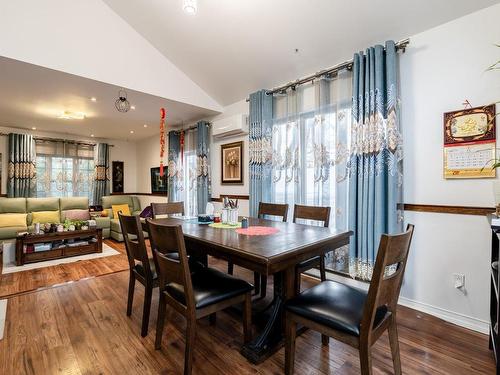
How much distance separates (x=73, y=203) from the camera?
5.42 m

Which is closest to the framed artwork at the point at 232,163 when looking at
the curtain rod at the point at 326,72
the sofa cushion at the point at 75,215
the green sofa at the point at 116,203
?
the curtain rod at the point at 326,72

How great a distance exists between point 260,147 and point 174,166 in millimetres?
2498

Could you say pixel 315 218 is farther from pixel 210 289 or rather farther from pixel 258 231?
pixel 210 289

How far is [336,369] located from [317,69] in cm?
283

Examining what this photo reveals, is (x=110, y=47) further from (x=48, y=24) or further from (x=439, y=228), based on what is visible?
(x=439, y=228)

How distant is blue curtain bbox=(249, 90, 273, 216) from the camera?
3428mm

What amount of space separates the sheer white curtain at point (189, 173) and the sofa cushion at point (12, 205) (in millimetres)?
2950

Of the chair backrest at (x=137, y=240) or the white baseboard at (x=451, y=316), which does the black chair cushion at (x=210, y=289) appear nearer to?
the chair backrest at (x=137, y=240)

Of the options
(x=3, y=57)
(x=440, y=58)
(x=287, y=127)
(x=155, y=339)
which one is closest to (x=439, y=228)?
(x=440, y=58)

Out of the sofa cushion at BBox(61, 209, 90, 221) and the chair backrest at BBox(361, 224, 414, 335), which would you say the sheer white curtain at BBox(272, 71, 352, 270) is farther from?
the sofa cushion at BBox(61, 209, 90, 221)

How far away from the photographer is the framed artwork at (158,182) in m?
6.01

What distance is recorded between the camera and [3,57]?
246 centimetres

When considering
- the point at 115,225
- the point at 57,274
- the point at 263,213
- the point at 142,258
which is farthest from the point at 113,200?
the point at 142,258

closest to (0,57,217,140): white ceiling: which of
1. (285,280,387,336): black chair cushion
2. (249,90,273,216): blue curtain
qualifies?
(249,90,273,216): blue curtain
